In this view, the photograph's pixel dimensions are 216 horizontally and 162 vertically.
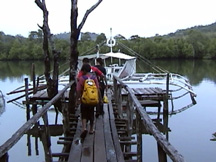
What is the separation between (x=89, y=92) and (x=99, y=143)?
1.00 meters

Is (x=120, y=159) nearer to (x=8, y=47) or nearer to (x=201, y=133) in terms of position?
(x=201, y=133)

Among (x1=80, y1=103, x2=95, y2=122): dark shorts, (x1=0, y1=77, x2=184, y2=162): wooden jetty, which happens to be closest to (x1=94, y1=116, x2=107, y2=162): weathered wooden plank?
(x1=0, y1=77, x2=184, y2=162): wooden jetty

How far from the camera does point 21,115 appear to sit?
1786 cm

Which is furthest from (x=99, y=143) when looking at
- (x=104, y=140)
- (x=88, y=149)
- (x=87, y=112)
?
(x=87, y=112)

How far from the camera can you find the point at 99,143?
Result: 6125mm

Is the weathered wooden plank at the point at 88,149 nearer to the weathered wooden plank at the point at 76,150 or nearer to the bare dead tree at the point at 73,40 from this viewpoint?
the weathered wooden plank at the point at 76,150

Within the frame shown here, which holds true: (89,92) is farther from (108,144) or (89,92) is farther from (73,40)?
(73,40)

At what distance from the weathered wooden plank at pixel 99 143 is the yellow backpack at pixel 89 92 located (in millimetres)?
679

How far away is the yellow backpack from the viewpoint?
646 cm

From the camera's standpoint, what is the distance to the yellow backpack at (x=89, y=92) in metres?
6.46

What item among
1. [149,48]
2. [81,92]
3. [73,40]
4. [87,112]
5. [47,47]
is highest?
[149,48]

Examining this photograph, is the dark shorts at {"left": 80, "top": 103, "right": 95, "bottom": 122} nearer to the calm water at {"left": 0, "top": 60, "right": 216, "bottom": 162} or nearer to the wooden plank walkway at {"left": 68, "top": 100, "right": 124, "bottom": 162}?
the wooden plank walkway at {"left": 68, "top": 100, "right": 124, "bottom": 162}

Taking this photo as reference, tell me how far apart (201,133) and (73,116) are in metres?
6.95

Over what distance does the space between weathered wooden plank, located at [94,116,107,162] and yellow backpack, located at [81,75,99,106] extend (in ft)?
2.23
